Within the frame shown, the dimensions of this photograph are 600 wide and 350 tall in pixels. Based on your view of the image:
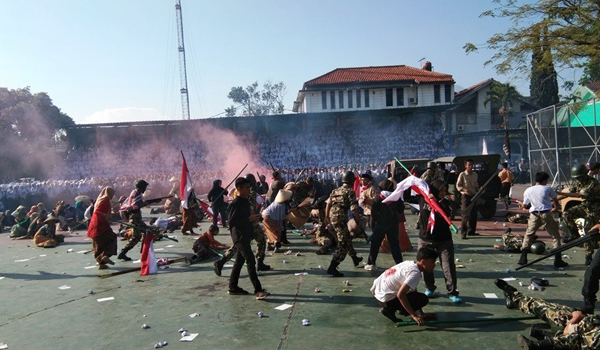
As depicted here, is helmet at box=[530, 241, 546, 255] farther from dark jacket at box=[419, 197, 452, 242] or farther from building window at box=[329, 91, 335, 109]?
building window at box=[329, 91, 335, 109]

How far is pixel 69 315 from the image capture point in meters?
6.61

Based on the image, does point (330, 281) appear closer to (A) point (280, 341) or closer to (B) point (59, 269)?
(A) point (280, 341)

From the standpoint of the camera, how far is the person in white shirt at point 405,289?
511 centimetres

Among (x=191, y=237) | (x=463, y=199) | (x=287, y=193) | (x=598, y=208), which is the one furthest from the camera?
(x=191, y=237)

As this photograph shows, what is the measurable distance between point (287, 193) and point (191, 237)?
5.35 metres

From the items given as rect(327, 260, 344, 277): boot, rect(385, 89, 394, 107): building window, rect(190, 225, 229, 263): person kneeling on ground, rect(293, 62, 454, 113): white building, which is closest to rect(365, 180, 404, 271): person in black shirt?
rect(327, 260, 344, 277): boot

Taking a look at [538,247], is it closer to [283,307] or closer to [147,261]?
[283,307]

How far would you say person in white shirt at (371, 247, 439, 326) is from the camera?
511 cm

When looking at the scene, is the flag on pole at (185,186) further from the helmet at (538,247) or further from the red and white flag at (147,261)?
the helmet at (538,247)

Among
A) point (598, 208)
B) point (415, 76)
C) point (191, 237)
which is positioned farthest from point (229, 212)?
point (415, 76)

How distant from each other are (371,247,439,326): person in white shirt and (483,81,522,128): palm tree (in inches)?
1624

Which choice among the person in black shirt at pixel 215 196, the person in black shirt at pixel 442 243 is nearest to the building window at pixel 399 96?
the person in black shirt at pixel 215 196

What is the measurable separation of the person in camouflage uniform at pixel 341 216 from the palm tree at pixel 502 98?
1530 inches

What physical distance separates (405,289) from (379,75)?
47.1m
